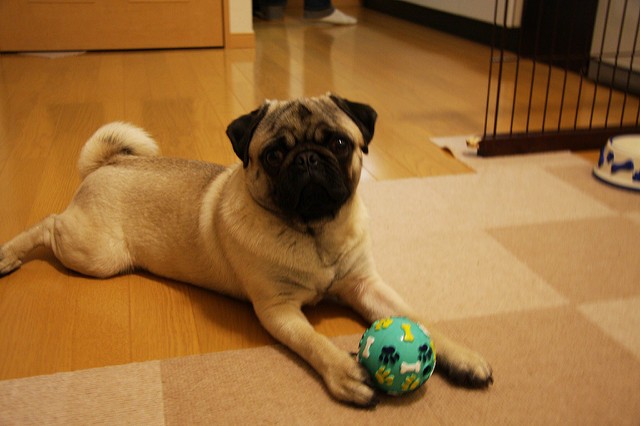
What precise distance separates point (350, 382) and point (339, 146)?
565 millimetres

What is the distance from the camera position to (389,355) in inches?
55.5

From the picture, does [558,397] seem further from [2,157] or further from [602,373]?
[2,157]

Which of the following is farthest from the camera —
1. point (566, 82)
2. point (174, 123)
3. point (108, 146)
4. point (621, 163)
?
point (566, 82)

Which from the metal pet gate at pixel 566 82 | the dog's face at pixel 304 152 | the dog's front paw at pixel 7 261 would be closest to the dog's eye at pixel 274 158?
the dog's face at pixel 304 152

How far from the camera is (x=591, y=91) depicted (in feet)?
13.4

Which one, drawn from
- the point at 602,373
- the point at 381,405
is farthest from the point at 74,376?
the point at 602,373

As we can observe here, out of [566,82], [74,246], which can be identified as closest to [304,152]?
[74,246]

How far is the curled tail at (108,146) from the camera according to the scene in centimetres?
217

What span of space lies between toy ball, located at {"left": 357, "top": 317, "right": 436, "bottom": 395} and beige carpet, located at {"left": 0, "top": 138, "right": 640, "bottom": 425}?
63 mm

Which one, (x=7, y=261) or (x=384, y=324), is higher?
(x=384, y=324)

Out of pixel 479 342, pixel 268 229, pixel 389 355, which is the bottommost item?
pixel 479 342

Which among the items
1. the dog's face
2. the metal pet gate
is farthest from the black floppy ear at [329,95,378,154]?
the metal pet gate

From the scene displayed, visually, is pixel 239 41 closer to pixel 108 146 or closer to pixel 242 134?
pixel 108 146

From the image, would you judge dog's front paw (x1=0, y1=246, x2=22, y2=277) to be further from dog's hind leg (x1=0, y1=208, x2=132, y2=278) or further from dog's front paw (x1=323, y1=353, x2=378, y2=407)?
dog's front paw (x1=323, y1=353, x2=378, y2=407)
